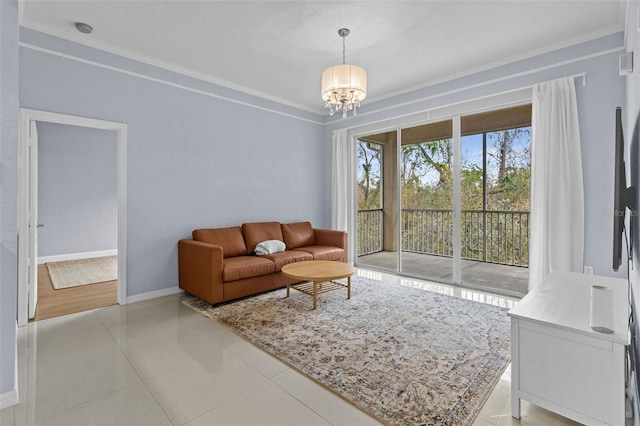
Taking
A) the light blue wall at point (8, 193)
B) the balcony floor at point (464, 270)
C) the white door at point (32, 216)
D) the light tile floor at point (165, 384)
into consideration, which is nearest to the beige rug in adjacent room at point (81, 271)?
the white door at point (32, 216)

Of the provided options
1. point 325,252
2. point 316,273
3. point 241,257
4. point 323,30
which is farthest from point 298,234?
point 323,30

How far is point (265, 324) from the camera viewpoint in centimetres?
299

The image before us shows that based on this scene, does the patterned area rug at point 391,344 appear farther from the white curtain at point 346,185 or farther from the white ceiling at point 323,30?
the white ceiling at point 323,30

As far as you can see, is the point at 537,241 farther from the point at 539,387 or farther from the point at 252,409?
the point at 252,409

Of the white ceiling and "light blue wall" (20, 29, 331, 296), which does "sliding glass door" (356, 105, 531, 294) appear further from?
"light blue wall" (20, 29, 331, 296)

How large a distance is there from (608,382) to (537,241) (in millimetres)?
2321

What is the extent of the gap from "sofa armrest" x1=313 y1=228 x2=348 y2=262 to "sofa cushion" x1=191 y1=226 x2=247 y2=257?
1.35 m

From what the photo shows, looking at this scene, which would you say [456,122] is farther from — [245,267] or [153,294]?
[153,294]

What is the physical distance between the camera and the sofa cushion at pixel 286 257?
4004mm

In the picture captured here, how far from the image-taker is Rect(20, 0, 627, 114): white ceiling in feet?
8.91

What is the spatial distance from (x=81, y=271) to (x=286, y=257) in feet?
12.3

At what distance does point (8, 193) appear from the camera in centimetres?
188

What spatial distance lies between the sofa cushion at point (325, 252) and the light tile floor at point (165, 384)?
1849mm

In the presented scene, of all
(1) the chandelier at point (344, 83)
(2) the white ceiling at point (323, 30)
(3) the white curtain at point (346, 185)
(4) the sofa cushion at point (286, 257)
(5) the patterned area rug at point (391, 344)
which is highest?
(2) the white ceiling at point (323, 30)
